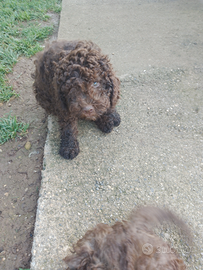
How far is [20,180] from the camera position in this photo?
2627mm

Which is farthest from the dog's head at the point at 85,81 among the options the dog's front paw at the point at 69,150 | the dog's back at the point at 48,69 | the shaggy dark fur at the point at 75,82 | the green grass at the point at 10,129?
the green grass at the point at 10,129

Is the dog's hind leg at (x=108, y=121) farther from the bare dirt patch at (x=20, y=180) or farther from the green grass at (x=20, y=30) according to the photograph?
the green grass at (x=20, y=30)

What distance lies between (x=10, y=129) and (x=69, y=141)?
1.01m

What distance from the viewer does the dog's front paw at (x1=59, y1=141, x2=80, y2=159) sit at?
8.35ft

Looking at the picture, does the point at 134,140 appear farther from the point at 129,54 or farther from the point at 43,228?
the point at 129,54

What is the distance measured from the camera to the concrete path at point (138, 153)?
2115 mm

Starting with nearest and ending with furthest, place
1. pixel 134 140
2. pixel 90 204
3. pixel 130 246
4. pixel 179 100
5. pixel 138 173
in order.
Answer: pixel 130 246, pixel 90 204, pixel 138 173, pixel 134 140, pixel 179 100

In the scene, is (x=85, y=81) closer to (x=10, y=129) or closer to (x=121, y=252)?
(x=121, y=252)

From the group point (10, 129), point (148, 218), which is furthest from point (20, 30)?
point (148, 218)

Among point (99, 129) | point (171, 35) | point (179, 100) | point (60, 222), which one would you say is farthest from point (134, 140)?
point (171, 35)

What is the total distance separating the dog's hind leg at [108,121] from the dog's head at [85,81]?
1.24 feet

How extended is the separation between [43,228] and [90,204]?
0.48m

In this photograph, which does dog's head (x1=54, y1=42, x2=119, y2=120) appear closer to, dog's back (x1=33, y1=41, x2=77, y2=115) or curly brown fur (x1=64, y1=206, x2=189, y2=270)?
dog's back (x1=33, y1=41, x2=77, y2=115)

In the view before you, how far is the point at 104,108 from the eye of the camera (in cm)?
235
